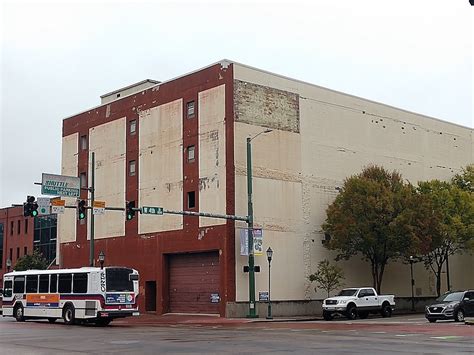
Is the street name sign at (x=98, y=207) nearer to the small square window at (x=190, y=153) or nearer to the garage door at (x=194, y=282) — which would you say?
the garage door at (x=194, y=282)

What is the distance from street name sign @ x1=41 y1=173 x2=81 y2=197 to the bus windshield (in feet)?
20.9

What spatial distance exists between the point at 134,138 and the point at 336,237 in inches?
668

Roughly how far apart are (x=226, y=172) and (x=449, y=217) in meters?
17.6

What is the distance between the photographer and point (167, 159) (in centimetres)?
5000

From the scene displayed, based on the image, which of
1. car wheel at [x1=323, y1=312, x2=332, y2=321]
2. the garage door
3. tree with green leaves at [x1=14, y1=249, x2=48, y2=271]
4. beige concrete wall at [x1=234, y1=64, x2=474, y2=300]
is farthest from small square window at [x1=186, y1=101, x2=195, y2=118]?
tree with green leaves at [x1=14, y1=249, x2=48, y2=271]

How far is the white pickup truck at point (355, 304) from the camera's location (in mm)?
41031

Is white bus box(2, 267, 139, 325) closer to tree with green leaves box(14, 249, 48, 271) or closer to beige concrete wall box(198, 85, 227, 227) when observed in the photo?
beige concrete wall box(198, 85, 227, 227)

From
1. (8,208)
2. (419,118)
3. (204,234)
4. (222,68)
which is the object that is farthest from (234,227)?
(8,208)

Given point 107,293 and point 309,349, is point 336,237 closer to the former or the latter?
point 107,293

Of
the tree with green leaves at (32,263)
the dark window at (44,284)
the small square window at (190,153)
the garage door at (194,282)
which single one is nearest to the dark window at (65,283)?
the dark window at (44,284)

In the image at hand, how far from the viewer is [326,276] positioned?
47000 millimetres

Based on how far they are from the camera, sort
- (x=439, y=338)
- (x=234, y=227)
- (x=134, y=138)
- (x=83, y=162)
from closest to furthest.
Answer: (x=439, y=338) → (x=234, y=227) → (x=134, y=138) → (x=83, y=162)

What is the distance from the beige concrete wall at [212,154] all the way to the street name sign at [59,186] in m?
9.56

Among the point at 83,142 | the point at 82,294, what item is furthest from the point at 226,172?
the point at 83,142
